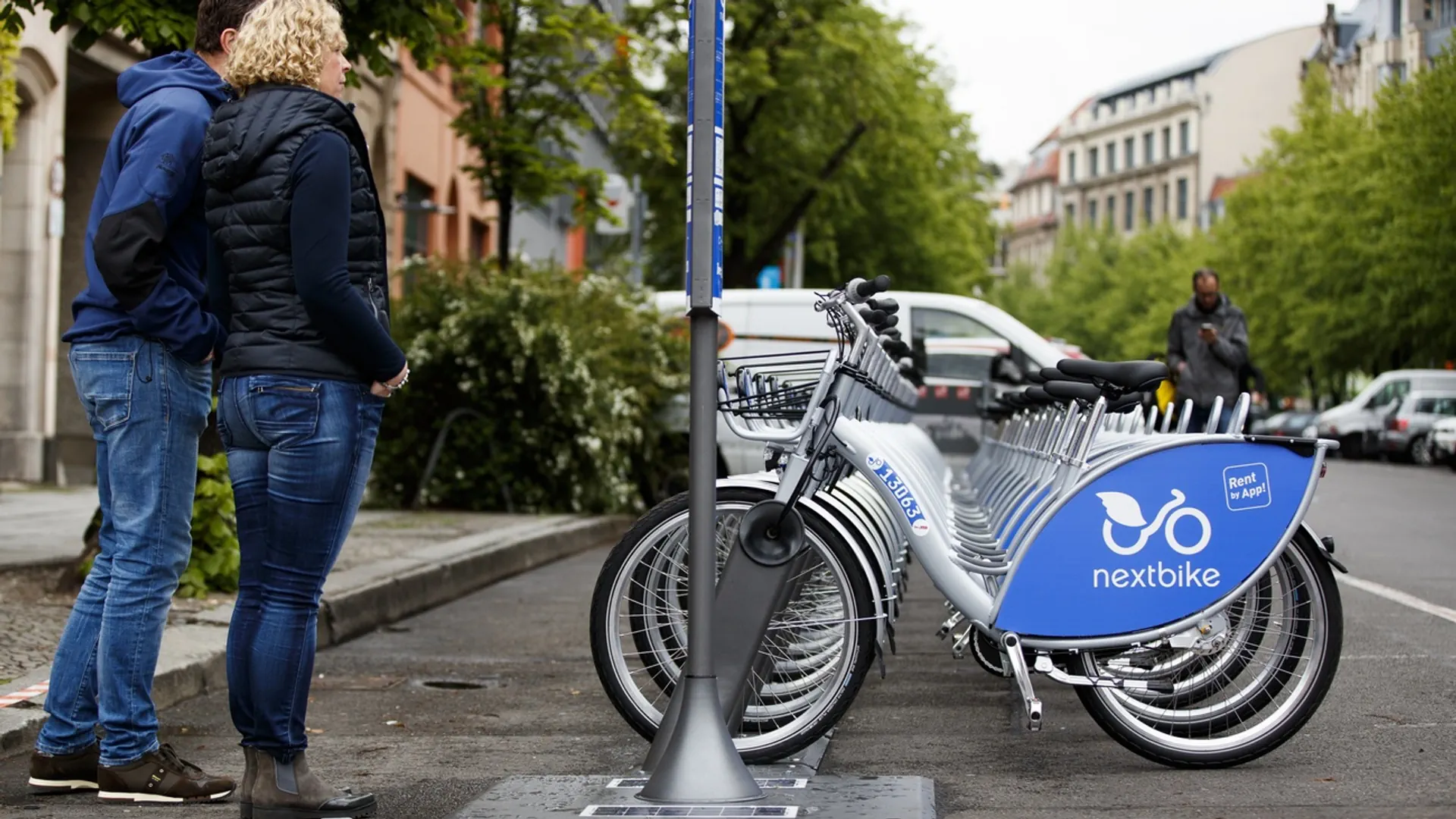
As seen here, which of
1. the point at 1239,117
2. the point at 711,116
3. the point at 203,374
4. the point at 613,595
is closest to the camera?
the point at 711,116

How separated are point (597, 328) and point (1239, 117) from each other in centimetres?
10487

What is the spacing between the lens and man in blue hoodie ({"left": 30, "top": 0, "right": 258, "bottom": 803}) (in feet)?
15.6

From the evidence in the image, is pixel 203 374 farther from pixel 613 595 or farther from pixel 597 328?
pixel 597 328

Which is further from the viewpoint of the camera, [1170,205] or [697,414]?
[1170,205]

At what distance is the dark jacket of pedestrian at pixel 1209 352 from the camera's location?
13562 mm

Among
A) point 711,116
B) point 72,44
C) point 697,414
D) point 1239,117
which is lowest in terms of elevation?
point 697,414

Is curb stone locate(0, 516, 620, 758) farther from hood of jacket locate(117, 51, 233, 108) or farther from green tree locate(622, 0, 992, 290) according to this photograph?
green tree locate(622, 0, 992, 290)

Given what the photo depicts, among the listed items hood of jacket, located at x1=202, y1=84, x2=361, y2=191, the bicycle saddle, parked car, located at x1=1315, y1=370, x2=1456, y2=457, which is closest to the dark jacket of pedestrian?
the bicycle saddle

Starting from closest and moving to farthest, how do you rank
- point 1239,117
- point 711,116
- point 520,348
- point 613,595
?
point 711,116, point 613,595, point 520,348, point 1239,117

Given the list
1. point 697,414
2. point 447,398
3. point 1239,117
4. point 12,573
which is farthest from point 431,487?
point 1239,117

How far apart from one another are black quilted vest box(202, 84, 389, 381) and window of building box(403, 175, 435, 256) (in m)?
23.2

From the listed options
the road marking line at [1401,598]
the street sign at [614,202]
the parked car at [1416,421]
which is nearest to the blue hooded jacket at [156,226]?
the road marking line at [1401,598]

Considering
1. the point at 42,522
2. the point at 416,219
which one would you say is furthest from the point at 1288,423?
the point at 42,522

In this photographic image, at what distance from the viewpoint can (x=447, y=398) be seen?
48.6 ft
